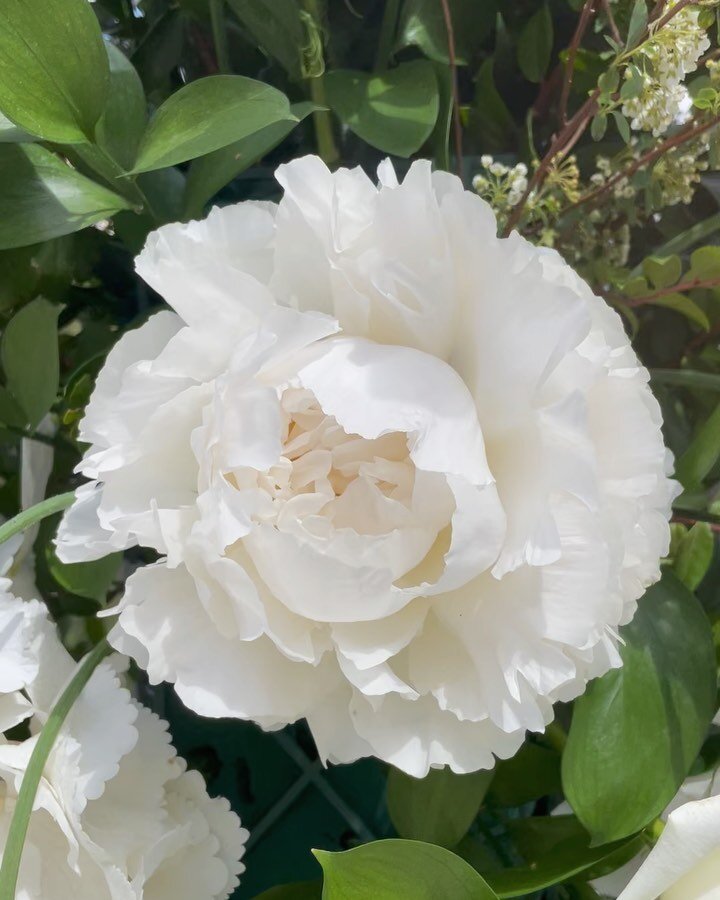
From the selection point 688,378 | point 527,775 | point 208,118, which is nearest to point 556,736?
Answer: point 527,775

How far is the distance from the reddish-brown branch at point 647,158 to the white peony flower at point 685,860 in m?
0.20

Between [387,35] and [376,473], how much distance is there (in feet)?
0.68

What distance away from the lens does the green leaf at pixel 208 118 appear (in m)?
0.24

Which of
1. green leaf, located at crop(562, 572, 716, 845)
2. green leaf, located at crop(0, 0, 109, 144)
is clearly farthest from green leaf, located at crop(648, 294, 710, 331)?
green leaf, located at crop(0, 0, 109, 144)

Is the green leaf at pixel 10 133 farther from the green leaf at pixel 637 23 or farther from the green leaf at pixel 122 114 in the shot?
the green leaf at pixel 637 23

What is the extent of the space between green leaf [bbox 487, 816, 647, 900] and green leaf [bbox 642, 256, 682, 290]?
189 millimetres

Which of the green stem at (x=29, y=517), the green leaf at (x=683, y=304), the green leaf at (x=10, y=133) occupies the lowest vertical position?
the green stem at (x=29, y=517)

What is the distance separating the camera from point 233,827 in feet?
0.91

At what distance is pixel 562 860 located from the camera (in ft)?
0.91

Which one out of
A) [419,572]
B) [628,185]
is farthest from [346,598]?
[628,185]

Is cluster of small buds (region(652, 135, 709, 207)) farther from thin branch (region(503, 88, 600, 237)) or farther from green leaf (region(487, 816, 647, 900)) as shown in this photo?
green leaf (region(487, 816, 647, 900))

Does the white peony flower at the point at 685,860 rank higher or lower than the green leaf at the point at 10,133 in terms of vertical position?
lower

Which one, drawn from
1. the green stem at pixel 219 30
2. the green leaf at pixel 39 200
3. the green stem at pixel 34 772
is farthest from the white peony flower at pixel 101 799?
the green stem at pixel 219 30

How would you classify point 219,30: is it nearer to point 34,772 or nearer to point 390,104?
point 390,104
